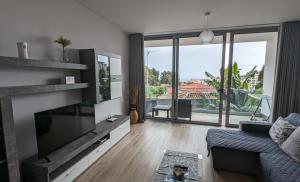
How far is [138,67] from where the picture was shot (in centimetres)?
461

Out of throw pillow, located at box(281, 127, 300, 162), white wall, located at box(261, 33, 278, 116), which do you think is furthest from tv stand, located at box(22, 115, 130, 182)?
white wall, located at box(261, 33, 278, 116)

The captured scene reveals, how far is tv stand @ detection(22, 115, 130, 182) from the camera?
176cm

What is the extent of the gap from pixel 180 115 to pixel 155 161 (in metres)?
2.26

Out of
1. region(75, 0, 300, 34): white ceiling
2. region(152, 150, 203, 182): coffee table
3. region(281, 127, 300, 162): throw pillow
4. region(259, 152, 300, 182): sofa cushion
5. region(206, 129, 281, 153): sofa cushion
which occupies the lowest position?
region(152, 150, 203, 182): coffee table

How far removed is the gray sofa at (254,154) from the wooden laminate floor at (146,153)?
0.16m

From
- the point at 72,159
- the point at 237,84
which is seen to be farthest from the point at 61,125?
the point at 237,84

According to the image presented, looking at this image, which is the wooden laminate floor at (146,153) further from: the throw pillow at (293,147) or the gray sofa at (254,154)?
the throw pillow at (293,147)

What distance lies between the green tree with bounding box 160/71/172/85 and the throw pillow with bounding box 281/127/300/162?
3.01 m

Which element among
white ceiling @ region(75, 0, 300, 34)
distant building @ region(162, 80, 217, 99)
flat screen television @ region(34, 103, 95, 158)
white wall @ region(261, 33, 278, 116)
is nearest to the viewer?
flat screen television @ region(34, 103, 95, 158)

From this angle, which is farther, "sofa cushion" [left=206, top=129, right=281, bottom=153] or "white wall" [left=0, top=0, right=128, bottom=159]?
"sofa cushion" [left=206, top=129, right=281, bottom=153]

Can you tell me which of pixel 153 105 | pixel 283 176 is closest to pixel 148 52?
pixel 153 105

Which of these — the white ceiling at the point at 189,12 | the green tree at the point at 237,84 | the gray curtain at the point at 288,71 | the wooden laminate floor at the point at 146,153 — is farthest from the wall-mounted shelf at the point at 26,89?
the gray curtain at the point at 288,71

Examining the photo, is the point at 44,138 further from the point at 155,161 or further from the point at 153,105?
the point at 153,105

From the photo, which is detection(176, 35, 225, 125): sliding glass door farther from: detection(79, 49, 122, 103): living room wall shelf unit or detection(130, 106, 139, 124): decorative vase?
detection(79, 49, 122, 103): living room wall shelf unit
